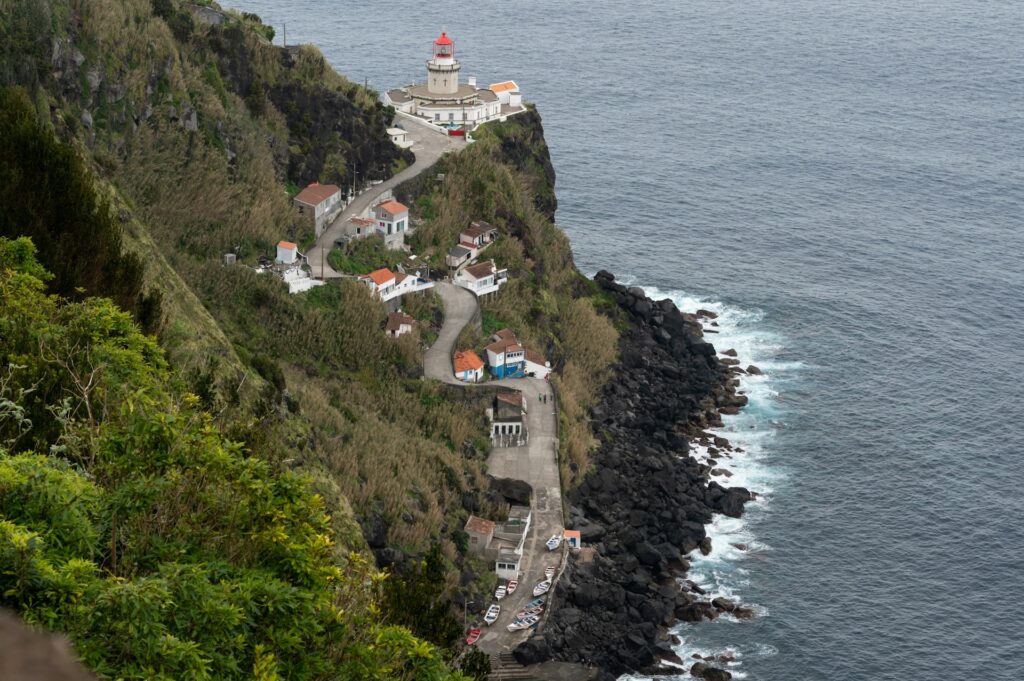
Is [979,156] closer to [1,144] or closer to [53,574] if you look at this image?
[1,144]

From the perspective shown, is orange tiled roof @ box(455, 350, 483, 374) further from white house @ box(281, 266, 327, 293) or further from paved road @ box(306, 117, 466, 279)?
white house @ box(281, 266, 327, 293)

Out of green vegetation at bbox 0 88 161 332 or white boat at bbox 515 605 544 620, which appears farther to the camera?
white boat at bbox 515 605 544 620

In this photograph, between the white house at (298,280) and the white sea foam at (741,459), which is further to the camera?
the white house at (298,280)

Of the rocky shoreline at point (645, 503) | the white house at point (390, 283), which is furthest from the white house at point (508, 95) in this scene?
the white house at point (390, 283)

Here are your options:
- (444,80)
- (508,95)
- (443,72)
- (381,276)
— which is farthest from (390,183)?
(508,95)

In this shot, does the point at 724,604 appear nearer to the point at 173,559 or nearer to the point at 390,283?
the point at 390,283

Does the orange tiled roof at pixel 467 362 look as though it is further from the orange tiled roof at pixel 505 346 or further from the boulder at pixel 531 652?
the boulder at pixel 531 652

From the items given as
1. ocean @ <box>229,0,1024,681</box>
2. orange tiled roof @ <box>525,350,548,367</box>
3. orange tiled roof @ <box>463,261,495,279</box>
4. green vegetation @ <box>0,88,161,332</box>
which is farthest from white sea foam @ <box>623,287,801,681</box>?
green vegetation @ <box>0,88,161,332</box>
